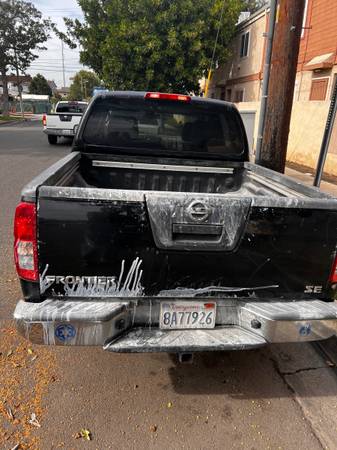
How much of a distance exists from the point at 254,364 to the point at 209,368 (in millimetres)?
376

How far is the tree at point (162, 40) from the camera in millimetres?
19516

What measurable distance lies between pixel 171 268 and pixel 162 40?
2024 centimetres

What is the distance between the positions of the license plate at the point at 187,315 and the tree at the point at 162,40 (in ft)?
63.6

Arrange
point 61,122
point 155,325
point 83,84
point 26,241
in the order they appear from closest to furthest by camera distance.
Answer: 1. point 26,241
2. point 155,325
3. point 61,122
4. point 83,84

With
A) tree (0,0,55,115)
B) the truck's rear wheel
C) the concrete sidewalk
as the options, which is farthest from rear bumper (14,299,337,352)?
tree (0,0,55,115)

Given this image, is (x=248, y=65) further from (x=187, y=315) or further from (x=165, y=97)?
(x=187, y=315)

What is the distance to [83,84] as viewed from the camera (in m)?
90.9

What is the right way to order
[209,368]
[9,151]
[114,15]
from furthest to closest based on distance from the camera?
[114,15]
[9,151]
[209,368]

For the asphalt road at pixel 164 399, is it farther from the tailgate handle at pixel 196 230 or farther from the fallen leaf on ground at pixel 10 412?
the tailgate handle at pixel 196 230

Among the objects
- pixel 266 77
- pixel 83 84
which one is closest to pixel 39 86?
pixel 83 84

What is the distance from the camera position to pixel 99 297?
2.23 metres

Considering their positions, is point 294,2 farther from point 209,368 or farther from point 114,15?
point 114,15

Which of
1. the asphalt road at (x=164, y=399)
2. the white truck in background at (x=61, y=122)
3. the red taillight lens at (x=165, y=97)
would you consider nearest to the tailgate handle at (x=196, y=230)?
the asphalt road at (x=164, y=399)

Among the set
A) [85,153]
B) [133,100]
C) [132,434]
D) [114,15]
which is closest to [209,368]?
[132,434]
